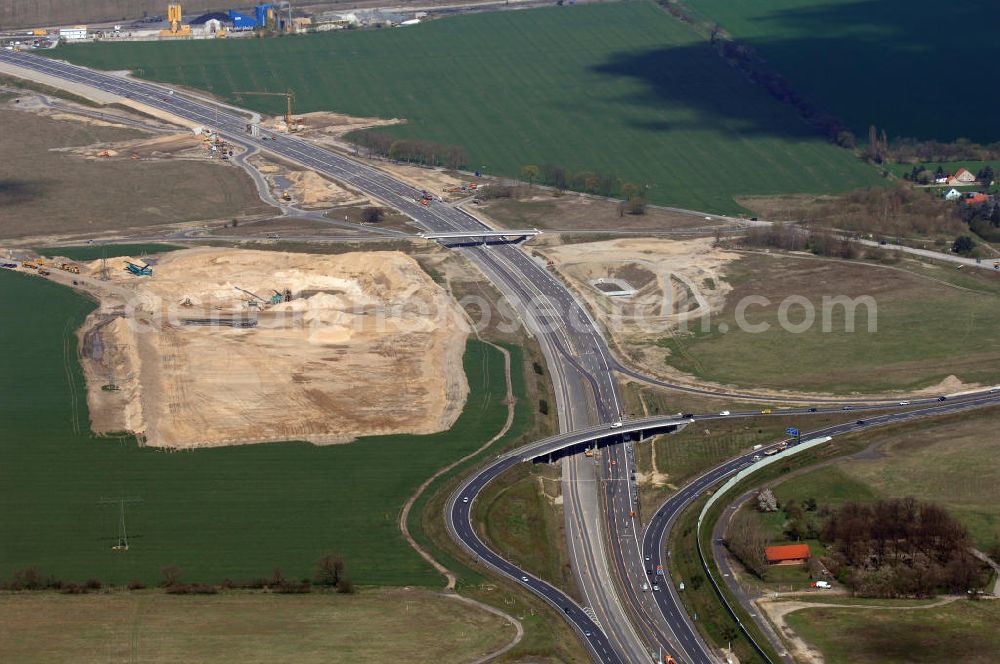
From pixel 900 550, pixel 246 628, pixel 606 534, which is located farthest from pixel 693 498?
pixel 246 628

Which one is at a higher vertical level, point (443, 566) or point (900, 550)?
point (443, 566)

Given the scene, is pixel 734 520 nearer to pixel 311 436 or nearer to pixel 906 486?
pixel 906 486

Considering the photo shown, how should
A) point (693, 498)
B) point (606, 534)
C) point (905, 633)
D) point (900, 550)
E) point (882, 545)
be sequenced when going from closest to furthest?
point (905, 633) → point (900, 550) → point (882, 545) → point (606, 534) → point (693, 498)

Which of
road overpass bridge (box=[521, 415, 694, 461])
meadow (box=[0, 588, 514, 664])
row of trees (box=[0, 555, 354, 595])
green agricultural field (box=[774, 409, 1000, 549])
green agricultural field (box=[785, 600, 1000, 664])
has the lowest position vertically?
green agricultural field (box=[785, 600, 1000, 664])

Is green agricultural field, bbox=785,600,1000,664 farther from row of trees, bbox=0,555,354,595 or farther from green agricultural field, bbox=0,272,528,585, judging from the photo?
row of trees, bbox=0,555,354,595

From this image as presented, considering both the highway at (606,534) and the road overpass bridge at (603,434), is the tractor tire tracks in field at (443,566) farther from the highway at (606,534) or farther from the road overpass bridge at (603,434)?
the road overpass bridge at (603,434)

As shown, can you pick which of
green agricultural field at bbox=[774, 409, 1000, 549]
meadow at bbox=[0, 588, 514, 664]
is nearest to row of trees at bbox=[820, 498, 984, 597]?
green agricultural field at bbox=[774, 409, 1000, 549]

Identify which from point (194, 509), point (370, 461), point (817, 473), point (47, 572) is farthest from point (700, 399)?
point (47, 572)

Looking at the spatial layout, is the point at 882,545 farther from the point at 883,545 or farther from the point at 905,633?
the point at 905,633
